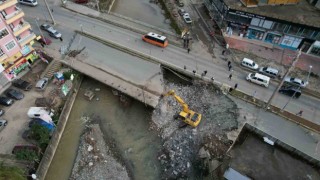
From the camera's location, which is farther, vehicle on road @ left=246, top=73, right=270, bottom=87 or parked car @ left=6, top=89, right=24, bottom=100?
vehicle on road @ left=246, top=73, right=270, bottom=87

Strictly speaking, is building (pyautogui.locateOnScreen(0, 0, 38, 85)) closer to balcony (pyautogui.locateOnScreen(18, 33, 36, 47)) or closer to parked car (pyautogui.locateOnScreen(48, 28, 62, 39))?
balcony (pyautogui.locateOnScreen(18, 33, 36, 47))

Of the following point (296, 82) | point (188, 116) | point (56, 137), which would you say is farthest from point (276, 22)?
point (56, 137)

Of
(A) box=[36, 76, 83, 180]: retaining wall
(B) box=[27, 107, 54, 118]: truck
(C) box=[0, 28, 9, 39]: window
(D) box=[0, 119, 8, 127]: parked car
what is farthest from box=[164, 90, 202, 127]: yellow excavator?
(C) box=[0, 28, 9, 39]: window

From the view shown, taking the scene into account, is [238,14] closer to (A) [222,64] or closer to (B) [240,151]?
(A) [222,64]

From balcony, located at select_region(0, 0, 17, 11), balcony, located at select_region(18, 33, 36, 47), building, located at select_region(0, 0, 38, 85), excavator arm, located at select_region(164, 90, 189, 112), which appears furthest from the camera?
balcony, located at select_region(18, 33, 36, 47)

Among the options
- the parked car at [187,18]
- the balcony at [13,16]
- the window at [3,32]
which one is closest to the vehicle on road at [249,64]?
the parked car at [187,18]

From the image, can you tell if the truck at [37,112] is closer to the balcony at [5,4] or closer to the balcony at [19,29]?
the balcony at [19,29]

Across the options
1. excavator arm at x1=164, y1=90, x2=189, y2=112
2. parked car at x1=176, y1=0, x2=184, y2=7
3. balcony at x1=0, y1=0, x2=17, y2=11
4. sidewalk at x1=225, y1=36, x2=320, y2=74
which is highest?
balcony at x1=0, y1=0, x2=17, y2=11
